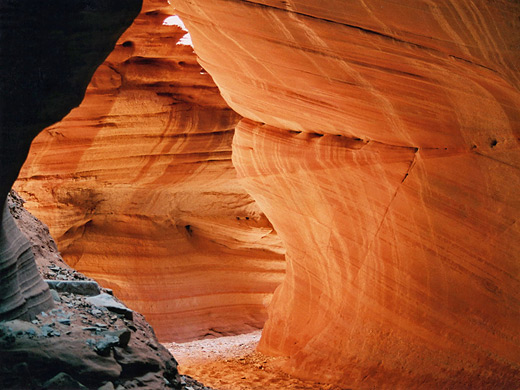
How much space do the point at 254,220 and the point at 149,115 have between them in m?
2.96

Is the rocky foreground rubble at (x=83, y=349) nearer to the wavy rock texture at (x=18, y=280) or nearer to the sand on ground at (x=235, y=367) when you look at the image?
the wavy rock texture at (x=18, y=280)

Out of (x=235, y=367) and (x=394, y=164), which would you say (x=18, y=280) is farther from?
(x=235, y=367)

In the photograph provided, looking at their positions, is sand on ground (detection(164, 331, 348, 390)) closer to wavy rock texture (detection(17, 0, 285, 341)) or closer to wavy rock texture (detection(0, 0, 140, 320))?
wavy rock texture (detection(17, 0, 285, 341))

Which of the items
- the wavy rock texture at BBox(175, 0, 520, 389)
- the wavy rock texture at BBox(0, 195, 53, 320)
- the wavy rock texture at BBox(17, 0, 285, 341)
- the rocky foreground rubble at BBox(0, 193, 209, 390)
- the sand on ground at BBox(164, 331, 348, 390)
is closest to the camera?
the rocky foreground rubble at BBox(0, 193, 209, 390)

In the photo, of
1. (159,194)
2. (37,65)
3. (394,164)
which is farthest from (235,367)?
(37,65)

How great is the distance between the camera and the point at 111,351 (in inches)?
163

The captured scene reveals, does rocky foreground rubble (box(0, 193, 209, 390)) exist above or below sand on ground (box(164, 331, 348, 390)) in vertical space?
above

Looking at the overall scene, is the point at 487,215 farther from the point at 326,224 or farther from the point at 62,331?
the point at 62,331

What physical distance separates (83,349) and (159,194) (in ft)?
26.4

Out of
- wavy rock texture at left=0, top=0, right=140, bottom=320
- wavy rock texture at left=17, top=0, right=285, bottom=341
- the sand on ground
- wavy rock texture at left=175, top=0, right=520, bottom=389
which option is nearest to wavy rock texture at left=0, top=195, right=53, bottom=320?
wavy rock texture at left=0, top=0, right=140, bottom=320

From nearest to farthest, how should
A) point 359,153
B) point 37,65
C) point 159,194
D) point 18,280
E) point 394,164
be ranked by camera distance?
point 37,65 → point 18,280 → point 394,164 → point 359,153 → point 159,194

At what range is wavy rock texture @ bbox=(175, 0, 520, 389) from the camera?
5.37 m

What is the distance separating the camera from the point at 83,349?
3.99m

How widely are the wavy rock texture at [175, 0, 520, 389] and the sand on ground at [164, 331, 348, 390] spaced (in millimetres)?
299
